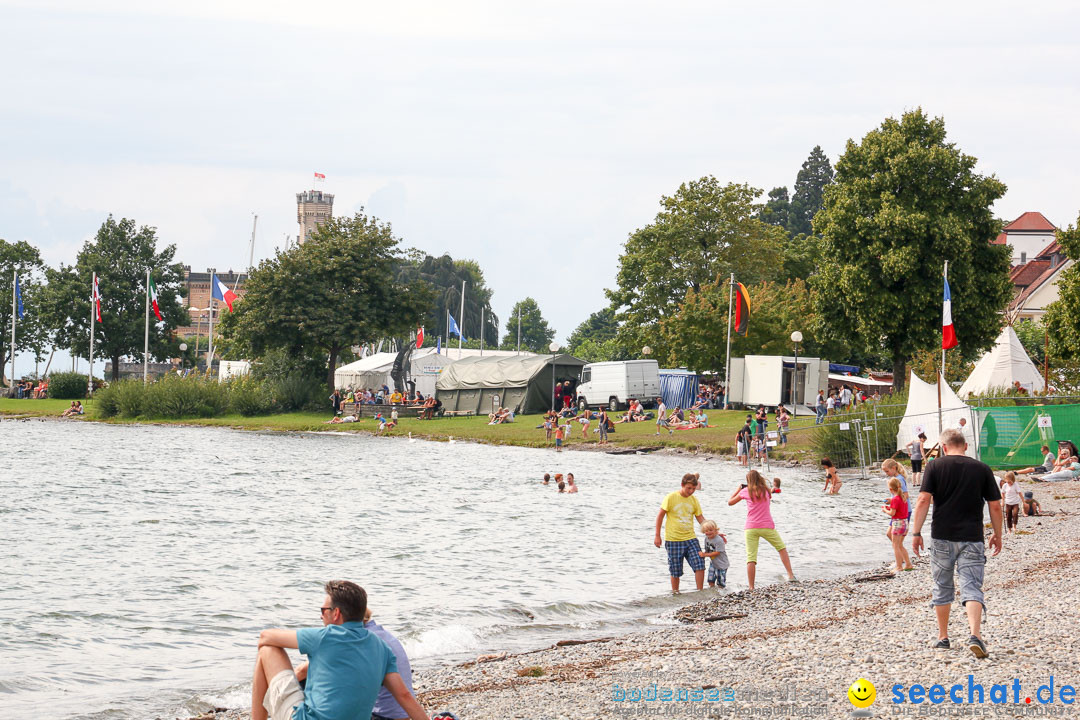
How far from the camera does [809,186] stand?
111438mm

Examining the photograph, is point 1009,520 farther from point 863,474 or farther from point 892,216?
point 892,216

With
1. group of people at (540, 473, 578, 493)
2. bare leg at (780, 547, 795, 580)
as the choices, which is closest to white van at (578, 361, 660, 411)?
group of people at (540, 473, 578, 493)

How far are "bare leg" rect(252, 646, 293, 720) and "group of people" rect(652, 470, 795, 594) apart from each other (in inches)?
320

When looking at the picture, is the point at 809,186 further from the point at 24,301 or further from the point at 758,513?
the point at 758,513

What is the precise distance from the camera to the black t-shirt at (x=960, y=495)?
27.9 ft

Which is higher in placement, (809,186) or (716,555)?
(809,186)

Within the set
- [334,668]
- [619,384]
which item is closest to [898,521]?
[334,668]

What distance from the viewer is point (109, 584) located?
17.1 m

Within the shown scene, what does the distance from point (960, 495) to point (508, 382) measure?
5168 centimetres

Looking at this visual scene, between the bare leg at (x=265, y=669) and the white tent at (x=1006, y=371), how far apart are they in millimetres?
35847

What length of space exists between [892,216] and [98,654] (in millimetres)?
39320

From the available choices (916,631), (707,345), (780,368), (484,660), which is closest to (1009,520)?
(916,631)

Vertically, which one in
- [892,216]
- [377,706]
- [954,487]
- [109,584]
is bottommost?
[109,584]

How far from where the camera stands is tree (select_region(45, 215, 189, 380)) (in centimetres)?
8331
